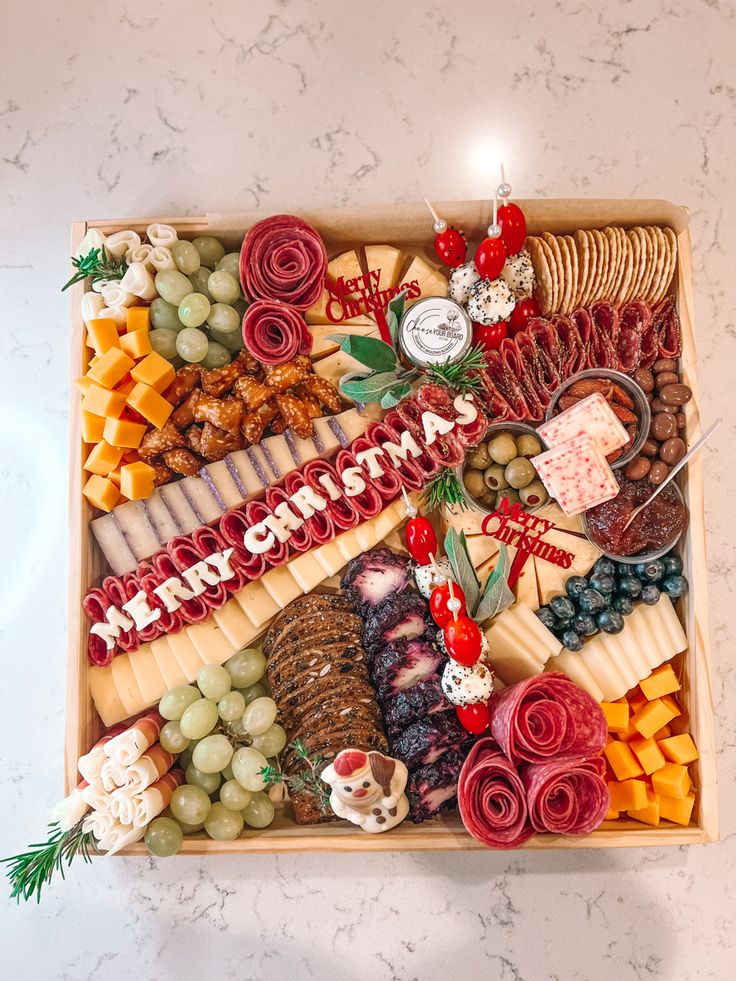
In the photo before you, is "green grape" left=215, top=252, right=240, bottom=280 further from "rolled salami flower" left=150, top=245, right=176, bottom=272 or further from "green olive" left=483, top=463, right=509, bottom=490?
"green olive" left=483, top=463, right=509, bottom=490

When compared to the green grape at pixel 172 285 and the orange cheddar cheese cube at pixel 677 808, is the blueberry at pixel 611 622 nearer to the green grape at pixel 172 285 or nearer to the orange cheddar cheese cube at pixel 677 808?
the orange cheddar cheese cube at pixel 677 808

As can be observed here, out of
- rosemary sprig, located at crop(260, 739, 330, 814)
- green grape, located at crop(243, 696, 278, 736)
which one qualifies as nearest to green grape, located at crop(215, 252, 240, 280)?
green grape, located at crop(243, 696, 278, 736)

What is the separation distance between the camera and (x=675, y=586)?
1.96m

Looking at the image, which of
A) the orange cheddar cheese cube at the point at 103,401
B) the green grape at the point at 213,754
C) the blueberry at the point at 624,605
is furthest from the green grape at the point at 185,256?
the blueberry at the point at 624,605

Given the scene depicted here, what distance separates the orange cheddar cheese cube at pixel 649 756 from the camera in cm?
193

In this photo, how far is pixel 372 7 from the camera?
2.24m

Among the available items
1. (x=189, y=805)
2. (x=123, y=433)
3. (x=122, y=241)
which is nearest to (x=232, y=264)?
(x=122, y=241)

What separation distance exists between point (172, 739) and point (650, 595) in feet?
4.14

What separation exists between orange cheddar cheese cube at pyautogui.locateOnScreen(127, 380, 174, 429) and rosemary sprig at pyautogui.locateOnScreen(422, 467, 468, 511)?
71cm

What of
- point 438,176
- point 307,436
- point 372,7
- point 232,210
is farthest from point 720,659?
point 372,7

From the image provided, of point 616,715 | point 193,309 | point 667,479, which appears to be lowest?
point 616,715

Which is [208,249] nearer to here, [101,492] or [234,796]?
[101,492]

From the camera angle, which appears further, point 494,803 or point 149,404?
point 149,404

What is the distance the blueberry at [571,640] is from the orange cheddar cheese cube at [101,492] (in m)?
1.21
